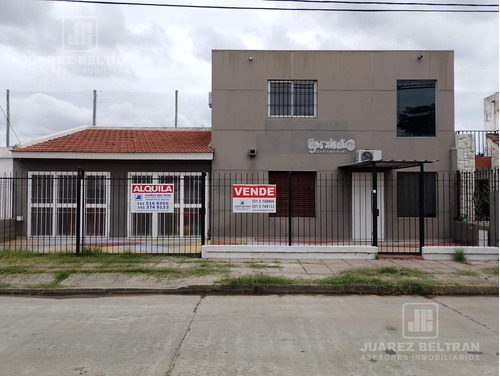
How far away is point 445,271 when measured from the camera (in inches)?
365

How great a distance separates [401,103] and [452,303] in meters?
8.78

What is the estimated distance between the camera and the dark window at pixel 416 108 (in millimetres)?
14172

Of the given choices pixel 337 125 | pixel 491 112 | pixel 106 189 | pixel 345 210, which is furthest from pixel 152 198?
pixel 491 112

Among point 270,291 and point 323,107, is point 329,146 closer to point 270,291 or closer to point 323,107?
point 323,107

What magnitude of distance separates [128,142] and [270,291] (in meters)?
9.21

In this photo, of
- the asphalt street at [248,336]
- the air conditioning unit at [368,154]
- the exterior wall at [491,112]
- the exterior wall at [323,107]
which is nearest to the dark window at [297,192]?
the exterior wall at [323,107]

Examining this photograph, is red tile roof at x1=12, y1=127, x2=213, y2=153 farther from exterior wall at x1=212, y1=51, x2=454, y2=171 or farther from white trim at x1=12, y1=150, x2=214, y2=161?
exterior wall at x1=212, y1=51, x2=454, y2=171

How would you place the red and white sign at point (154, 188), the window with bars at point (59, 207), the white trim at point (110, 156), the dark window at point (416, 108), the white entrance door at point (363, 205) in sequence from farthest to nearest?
the dark window at point (416, 108) → the white entrance door at point (363, 205) → the window with bars at point (59, 207) → the white trim at point (110, 156) → the red and white sign at point (154, 188)

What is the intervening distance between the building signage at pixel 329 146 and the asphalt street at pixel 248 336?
23.7 ft

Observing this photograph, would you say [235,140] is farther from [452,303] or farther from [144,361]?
[144,361]

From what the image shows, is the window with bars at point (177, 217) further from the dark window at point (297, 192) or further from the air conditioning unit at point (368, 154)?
the air conditioning unit at point (368, 154)

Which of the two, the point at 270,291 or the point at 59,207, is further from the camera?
the point at 59,207

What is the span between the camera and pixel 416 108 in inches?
560

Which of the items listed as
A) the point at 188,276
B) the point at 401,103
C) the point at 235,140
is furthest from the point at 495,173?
the point at 188,276
